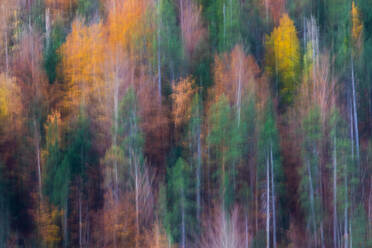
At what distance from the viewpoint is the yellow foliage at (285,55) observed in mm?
15773

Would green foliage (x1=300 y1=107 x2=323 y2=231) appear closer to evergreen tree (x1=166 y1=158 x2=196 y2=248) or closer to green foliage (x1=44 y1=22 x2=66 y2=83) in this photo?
evergreen tree (x1=166 y1=158 x2=196 y2=248)

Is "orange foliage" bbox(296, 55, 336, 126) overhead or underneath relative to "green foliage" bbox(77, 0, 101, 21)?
underneath

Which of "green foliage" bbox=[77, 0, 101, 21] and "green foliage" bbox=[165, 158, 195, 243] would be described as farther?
"green foliage" bbox=[77, 0, 101, 21]

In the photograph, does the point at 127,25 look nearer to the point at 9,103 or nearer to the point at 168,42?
the point at 168,42

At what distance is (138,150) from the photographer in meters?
14.5

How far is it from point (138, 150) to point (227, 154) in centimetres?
255

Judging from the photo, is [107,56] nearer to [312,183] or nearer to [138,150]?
[138,150]

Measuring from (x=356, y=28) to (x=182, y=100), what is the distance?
234 inches

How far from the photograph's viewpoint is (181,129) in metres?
15.2

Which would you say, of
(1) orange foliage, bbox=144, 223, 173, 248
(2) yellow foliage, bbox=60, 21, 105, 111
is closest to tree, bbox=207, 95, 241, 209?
(1) orange foliage, bbox=144, 223, 173, 248

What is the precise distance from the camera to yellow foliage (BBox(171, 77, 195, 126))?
602 inches

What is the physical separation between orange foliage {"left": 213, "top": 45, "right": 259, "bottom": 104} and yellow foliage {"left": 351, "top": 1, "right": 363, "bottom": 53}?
315cm

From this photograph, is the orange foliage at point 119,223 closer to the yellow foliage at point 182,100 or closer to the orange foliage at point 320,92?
the yellow foliage at point 182,100

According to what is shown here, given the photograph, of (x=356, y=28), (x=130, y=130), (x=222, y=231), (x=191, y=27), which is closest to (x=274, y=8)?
(x=356, y=28)
